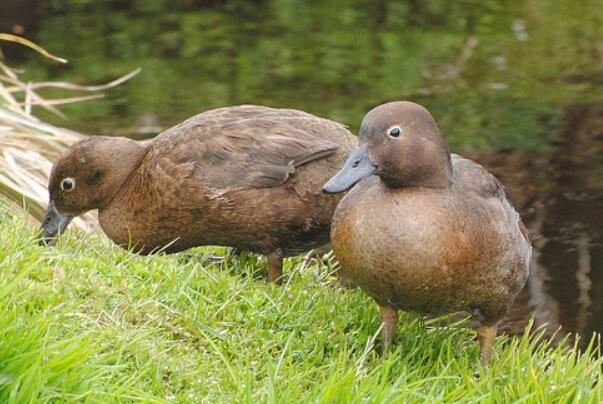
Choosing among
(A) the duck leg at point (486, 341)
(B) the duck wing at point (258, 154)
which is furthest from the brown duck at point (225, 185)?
(A) the duck leg at point (486, 341)

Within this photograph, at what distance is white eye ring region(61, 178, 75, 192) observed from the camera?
19.9 feet

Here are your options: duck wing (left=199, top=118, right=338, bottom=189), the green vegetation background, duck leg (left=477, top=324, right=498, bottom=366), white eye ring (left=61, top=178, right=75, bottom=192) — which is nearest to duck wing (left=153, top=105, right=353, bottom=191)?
duck wing (left=199, top=118, right=338, bottom=189)

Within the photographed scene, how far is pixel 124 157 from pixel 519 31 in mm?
7308

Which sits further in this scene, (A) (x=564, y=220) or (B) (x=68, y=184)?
(A) (x=564, y=220)

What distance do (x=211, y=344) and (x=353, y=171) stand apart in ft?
3.01

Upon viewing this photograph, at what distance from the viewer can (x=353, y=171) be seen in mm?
4805

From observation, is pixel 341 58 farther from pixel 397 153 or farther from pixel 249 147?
pixel 397 153

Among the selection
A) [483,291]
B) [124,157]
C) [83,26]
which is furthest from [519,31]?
[483,291]

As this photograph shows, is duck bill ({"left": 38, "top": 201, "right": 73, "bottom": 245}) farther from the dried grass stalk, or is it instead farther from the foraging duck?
the foraging duck

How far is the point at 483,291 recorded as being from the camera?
4.87 m

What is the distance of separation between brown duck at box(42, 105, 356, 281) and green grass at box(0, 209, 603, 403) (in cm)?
24

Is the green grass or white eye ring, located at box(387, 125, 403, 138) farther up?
white eye ring, located at box(387, 125, 403, 138)

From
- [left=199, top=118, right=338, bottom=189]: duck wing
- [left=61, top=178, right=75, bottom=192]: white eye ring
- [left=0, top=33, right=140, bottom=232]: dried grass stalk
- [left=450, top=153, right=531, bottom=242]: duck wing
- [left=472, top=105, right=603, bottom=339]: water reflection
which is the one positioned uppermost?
[left=450, top=153, right=531, bottom=242]: duck wing

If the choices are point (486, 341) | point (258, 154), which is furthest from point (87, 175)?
point (486, 341)
